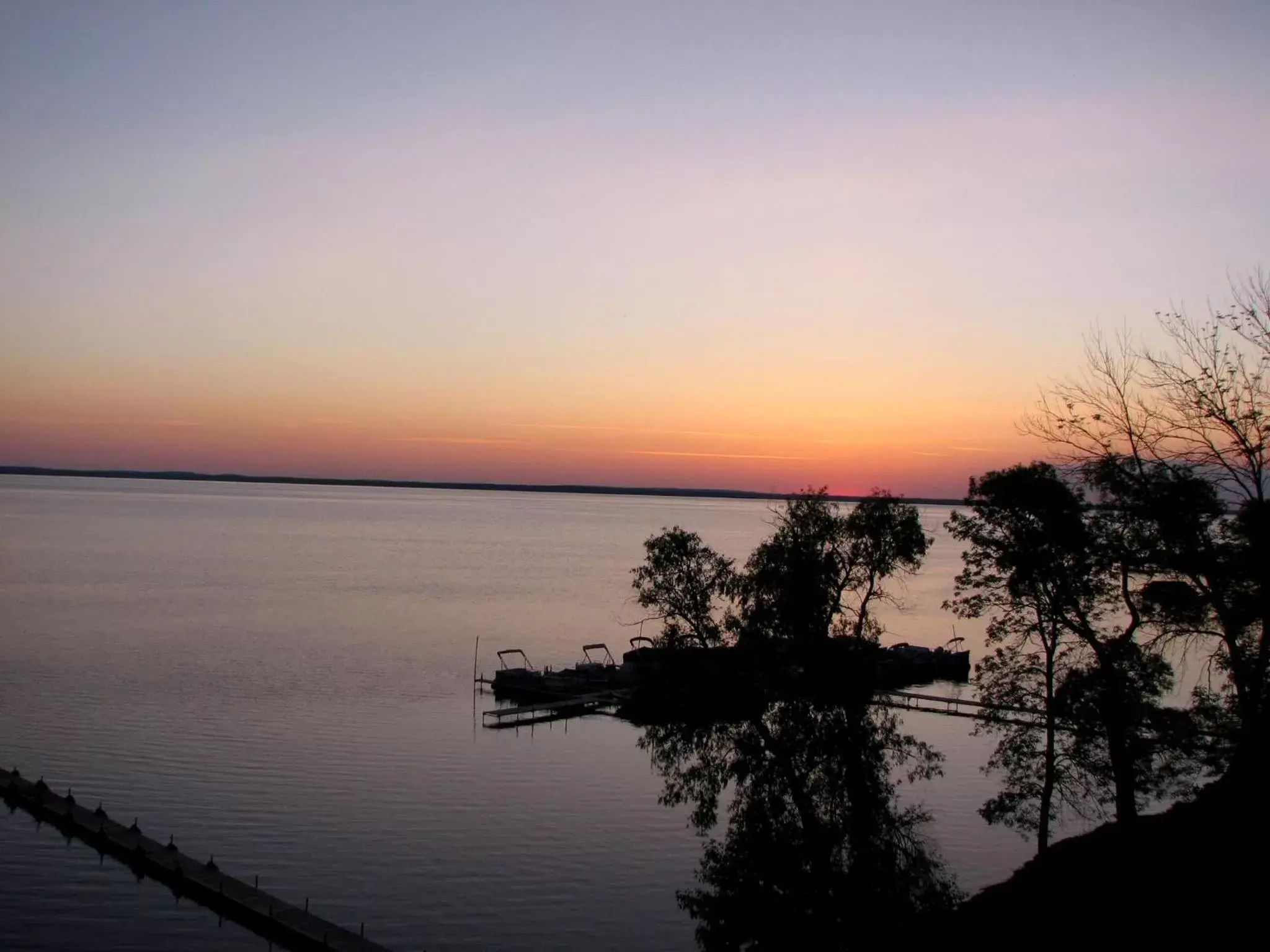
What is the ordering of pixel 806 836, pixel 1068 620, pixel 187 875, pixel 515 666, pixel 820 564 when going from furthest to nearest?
pixel 515 666 → pixel 187 875 → pixel 1068 620 → pixel 820 564 → pixel 806 836

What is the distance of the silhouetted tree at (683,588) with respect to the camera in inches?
992

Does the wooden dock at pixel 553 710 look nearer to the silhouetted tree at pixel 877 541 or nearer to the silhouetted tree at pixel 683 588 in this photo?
the silhouetted tree at pixel 683 588

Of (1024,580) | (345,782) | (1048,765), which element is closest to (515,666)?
(345,782)

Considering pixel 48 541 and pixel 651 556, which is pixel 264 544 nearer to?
pixel 48 541

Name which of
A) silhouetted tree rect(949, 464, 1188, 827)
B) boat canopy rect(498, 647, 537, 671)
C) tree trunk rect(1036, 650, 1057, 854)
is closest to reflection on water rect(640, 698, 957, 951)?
tree trunk rect(1036, 650, 1057, 854)

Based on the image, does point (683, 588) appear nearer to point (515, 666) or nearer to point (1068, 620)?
point (1068, 620)

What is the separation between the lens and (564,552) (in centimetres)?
17750

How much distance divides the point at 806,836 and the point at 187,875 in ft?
55.7

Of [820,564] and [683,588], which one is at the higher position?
[820,564]

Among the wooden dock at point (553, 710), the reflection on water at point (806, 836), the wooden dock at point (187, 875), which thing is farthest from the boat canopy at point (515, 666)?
the reflection on water at point (806, 836)

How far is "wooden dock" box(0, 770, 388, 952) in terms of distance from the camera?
25266 millimetres

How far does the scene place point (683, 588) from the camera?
83.6 ft

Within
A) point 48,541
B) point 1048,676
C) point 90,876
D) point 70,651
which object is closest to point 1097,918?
→ point 1048,676

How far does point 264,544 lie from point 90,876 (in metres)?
143
